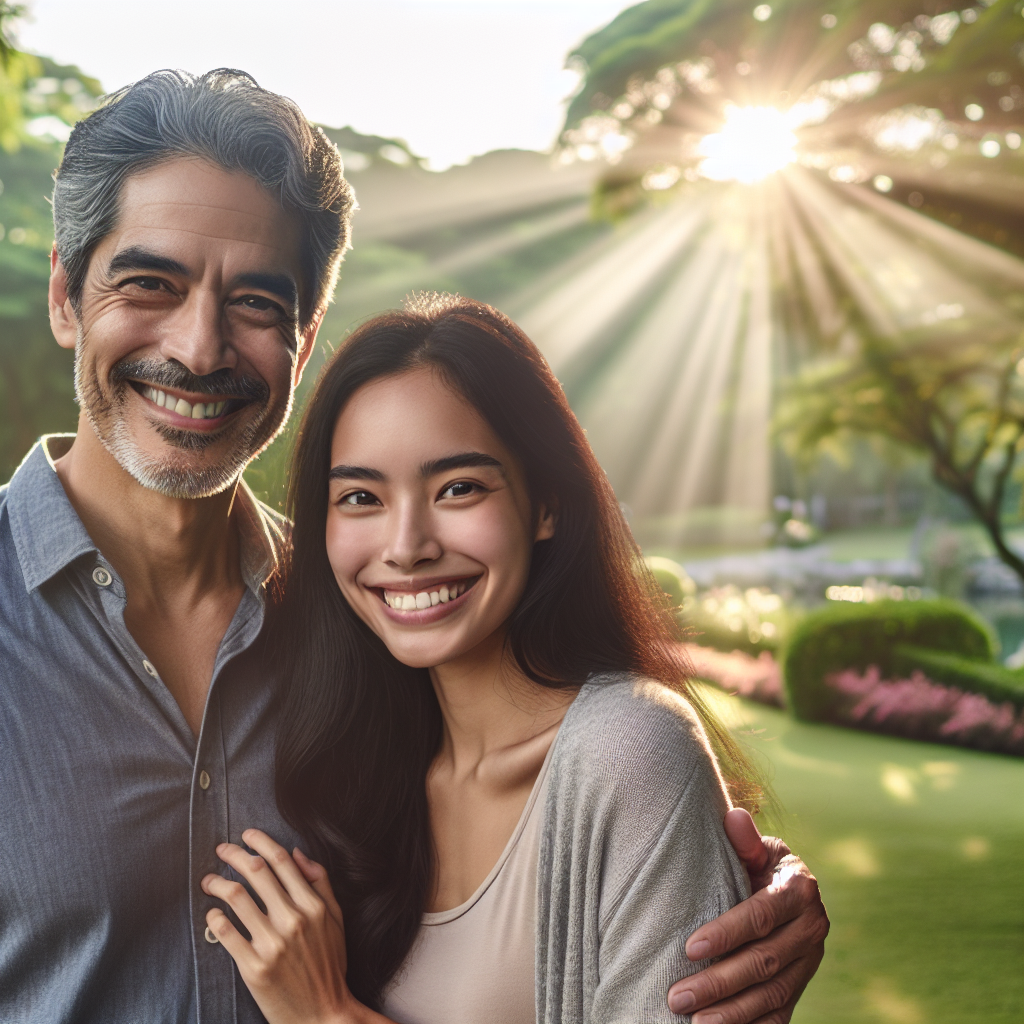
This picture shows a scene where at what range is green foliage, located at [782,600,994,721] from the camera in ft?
31.4

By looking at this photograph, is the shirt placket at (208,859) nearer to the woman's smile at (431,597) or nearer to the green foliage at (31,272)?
the woman's smile at (431,597)

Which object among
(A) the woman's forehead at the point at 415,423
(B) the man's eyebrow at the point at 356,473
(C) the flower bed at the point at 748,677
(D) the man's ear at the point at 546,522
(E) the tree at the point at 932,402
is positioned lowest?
(C) the flower bed at the point at 748,677

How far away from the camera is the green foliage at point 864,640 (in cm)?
957

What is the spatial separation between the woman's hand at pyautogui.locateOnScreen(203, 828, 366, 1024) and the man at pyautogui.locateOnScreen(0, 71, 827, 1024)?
8 centimetres

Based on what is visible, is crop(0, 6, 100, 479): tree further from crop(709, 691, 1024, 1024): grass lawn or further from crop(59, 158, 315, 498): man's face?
crop(59, 158, 315, 498): man's face

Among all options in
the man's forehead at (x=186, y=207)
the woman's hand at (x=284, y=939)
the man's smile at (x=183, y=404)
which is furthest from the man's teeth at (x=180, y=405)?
the woman's hand at (x=284, y=939)

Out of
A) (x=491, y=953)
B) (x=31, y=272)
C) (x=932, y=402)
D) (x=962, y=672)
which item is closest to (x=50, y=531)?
(x=491, y=953)

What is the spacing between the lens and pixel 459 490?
201 cm

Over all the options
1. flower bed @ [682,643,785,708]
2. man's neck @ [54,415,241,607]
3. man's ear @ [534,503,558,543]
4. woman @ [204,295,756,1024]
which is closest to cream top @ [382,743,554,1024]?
woman @ [204,295,756,1024]

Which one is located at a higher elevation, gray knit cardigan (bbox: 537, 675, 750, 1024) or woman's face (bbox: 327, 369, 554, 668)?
woman's face (bbox: 327, 369, 554, 668)

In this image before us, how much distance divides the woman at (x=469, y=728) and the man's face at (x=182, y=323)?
19 centimetres

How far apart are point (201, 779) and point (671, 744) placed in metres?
0.97

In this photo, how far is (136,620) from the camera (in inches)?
87.9

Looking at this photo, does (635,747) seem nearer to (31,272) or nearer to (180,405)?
(180,405)
